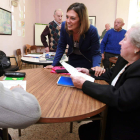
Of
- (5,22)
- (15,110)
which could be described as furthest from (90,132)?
(5,22)

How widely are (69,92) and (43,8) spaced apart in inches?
253

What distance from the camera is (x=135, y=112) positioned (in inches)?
33.4

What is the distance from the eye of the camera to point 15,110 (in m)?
0.56

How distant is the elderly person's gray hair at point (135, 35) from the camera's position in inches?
34.7

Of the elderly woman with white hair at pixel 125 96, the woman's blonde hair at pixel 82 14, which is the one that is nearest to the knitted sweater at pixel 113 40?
the woman's blonde hair at pixel 82 14

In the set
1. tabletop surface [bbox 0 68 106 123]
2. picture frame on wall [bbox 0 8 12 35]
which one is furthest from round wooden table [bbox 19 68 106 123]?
picture frame on wall [bbox 0 8 12 35]

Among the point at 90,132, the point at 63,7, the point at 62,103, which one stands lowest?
the point at 90,132

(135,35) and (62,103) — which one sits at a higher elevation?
(135,35)

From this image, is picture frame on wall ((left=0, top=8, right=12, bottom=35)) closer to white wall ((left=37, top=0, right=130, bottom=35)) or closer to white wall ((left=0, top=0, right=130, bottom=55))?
white wall ((left=0, top=0, right=130, bottom=55))

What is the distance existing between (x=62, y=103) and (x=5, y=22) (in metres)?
3.77

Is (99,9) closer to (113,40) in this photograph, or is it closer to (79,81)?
(113,40)

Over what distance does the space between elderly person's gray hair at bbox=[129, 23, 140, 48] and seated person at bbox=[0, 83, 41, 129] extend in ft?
2.38

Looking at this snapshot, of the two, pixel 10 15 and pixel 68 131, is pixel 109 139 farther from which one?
pixel 10 15

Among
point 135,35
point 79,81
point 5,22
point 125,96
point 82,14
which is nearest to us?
point 125,96
